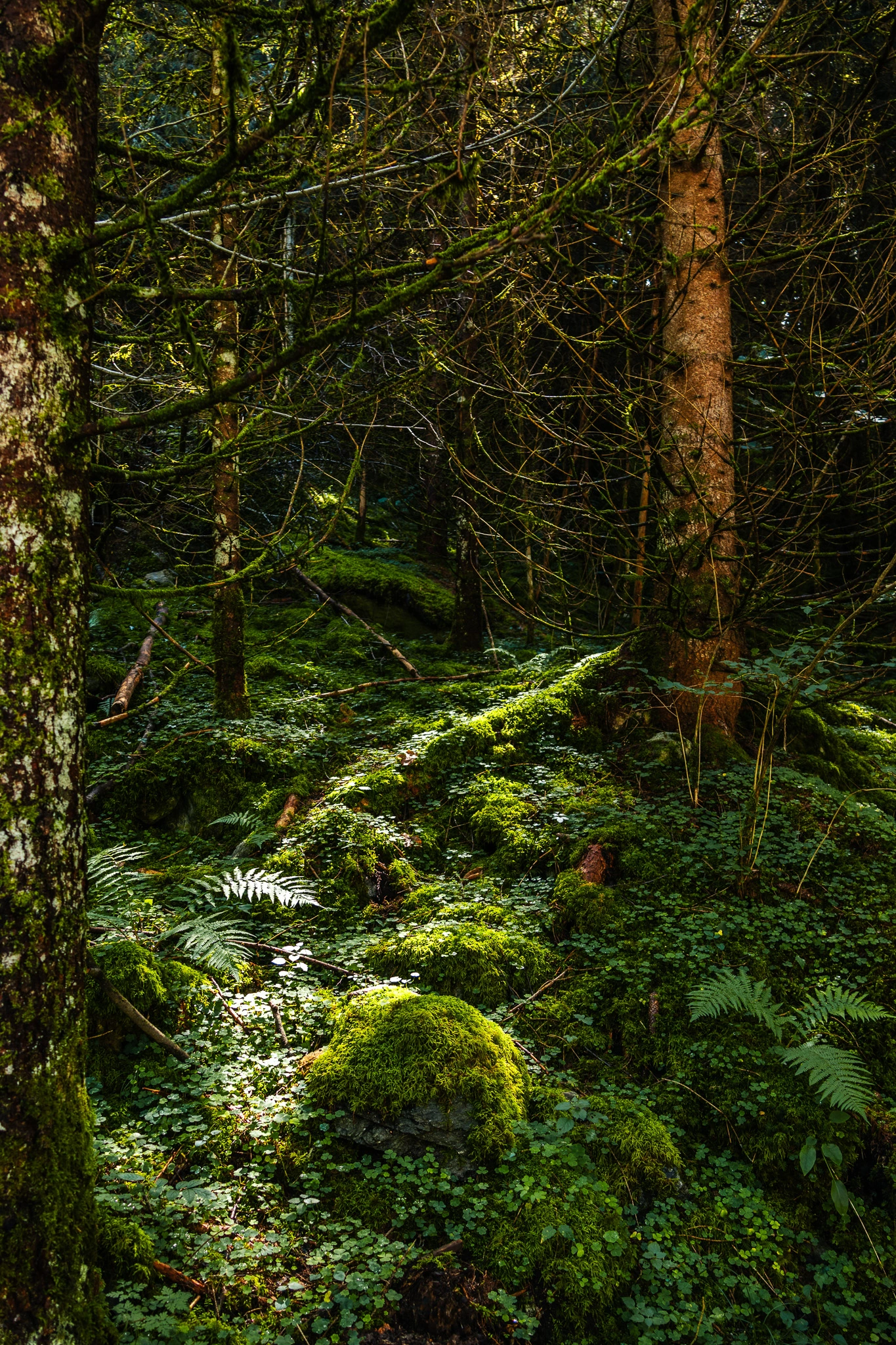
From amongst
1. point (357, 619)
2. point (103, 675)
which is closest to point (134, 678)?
point (103, 675)

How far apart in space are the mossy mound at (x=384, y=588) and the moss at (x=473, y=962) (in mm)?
6960

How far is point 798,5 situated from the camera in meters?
8.84

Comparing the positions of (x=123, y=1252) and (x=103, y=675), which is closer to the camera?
(x=123, y=1252)

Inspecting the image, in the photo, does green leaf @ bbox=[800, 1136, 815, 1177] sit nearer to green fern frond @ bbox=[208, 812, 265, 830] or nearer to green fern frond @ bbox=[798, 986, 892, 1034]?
green fern frond @ bbox=[798, 986, 892, 1034]

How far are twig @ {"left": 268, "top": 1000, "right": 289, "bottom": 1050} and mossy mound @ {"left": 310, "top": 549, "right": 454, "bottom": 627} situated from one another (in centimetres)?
730

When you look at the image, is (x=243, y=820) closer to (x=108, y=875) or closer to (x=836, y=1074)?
(x=108, y=875)

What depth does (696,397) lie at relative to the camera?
5.32 meters

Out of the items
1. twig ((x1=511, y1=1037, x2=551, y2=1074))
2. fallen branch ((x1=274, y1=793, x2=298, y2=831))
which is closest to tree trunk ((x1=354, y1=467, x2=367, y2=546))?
fallen branch ((x1=274, y1=793, x2=298, y2=831))

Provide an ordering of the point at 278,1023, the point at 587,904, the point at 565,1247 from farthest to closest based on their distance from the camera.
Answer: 1. the point at 587,904
2. the point at 278,1023
3. the point at 565,1247

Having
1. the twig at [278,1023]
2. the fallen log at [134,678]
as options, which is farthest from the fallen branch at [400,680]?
the twig at [278,1023]

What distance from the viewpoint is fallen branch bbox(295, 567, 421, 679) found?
8641 millimetres

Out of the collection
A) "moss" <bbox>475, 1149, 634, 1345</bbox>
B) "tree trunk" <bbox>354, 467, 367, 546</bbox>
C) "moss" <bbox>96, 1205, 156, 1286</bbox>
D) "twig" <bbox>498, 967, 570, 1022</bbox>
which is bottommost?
"moss" <bbox>475, 1149, 634, 1345</bbox>

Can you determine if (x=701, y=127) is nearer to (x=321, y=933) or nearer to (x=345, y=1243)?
(x=321, y=933)

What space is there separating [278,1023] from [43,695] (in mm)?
2319
